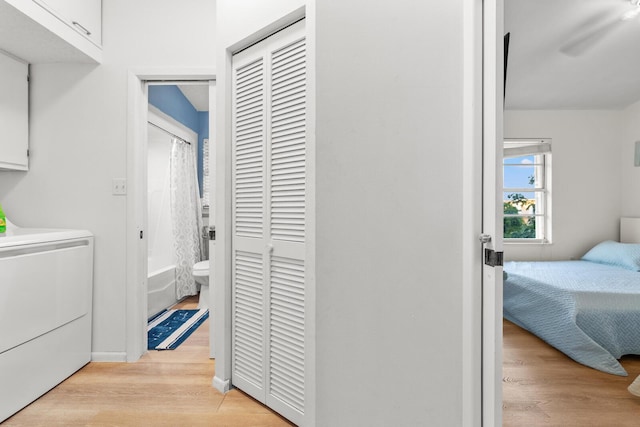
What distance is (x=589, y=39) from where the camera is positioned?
7.78 ft

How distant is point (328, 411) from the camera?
1.50 m

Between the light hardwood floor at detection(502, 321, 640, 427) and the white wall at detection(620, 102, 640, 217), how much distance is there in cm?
160

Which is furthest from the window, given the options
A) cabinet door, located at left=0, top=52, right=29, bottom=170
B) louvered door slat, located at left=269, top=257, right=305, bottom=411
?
cabinet door, located at left=0, top=52, right=29, bottom=170

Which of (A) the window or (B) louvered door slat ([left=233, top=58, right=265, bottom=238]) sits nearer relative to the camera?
(B) louvered door slat ([left=233, top=58, right=265, bottom=238])

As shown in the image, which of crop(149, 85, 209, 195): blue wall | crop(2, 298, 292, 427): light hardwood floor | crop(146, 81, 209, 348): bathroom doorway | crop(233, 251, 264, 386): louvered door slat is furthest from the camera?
crop(146, 81, 209, 348): bathroom doorway

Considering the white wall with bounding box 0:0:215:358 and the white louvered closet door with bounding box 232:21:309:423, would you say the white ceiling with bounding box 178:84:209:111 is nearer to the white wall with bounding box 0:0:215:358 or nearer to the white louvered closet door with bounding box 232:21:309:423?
the white wall with bounding box 0:0:215:358

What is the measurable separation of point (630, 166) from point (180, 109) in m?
4.69

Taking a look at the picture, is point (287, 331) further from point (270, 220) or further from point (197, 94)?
point (197, 94)

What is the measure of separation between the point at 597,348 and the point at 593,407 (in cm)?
57

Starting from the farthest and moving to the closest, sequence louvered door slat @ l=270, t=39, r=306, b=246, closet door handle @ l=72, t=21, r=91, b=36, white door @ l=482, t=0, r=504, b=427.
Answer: closet door handle @ l=72, t=21, r=91, b=36 → louvered door slat @ l=270, t=39, r=306, b=246 → white door @ l=482, t=0, r=504, b=427

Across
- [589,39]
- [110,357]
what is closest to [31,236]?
[110,357]

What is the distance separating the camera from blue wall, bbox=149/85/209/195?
12.4ft

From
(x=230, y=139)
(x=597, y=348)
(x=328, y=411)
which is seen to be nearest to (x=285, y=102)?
(x=230, y=139)

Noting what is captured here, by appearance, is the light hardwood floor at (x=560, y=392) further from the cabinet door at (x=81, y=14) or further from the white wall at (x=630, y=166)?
the cabinet door at (x=81, y=14)
